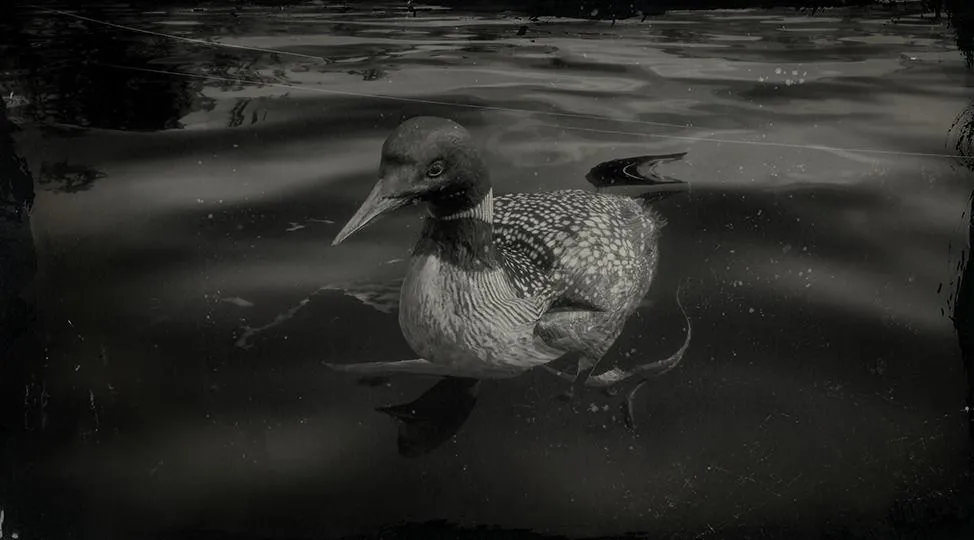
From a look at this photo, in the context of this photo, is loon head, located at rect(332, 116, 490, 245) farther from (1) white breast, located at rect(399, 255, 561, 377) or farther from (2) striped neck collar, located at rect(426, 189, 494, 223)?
(1) white breast, located at rect(399, 255, 561, 377)

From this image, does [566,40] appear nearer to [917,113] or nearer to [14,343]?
[917,113]

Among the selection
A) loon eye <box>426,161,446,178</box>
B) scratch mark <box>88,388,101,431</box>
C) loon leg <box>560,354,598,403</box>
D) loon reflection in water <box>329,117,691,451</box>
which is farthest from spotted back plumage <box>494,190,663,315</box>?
scratch mark <box>88,388,101,431</box>

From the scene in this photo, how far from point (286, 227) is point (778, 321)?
0.88 metres

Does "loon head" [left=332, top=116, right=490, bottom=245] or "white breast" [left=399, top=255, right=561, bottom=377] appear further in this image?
"white breast" [left=399, top=255, right=561, bottom=377]

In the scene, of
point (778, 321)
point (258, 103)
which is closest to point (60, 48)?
point (258, 103)

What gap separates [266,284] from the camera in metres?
1.32

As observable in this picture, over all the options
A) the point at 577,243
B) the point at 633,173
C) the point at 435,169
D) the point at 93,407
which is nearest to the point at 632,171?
the point at 633,173

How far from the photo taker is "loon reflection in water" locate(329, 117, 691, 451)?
1182mm

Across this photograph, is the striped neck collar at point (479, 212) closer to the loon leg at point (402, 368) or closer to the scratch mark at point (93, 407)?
the loon leg at point (402, 368)

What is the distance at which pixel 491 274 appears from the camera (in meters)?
1.32

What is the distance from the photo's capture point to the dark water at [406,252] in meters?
1.24

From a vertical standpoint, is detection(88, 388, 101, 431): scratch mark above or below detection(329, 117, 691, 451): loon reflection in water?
below

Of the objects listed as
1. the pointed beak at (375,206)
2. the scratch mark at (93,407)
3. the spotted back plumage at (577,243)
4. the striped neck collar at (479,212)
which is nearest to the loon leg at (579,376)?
the spotted back plumage at (577,243)

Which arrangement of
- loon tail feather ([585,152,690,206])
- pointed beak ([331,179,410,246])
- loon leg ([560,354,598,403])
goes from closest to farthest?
pointed beak ([331,179,410,246]) < loon leg ([560,354,598,403]) < loon tail feather ([585,152,690,206])
